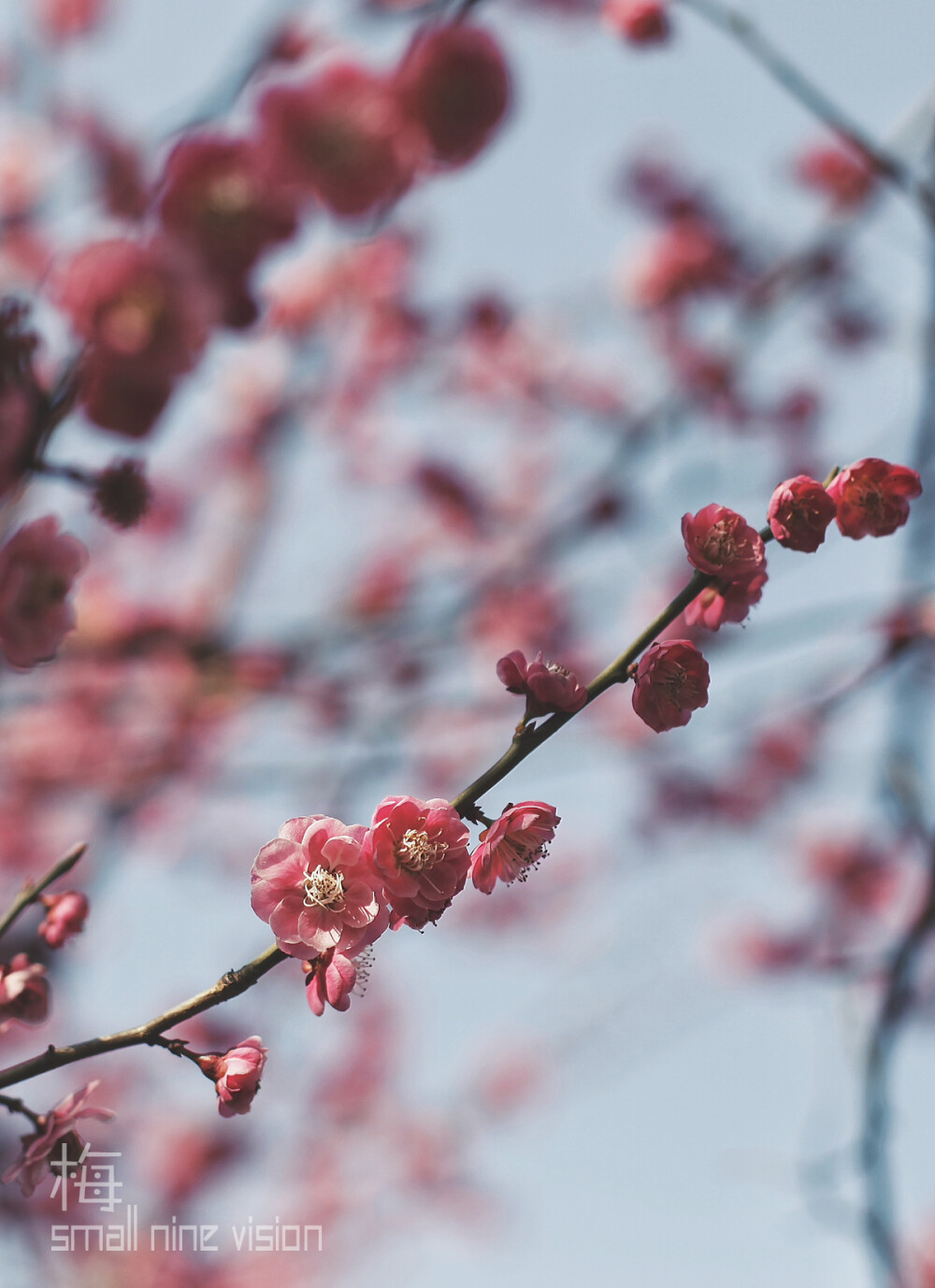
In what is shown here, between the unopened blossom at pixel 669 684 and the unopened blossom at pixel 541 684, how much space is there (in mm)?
110

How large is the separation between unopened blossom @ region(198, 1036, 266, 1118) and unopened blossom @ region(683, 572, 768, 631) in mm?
1009

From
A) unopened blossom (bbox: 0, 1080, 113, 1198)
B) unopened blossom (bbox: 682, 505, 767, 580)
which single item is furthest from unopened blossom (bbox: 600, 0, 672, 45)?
unopened blossom (bbox: 0, 1080, 113, 1198)

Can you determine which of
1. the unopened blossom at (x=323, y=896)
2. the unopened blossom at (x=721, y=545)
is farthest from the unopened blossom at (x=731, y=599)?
the unopened blossom at (x=323, y=896)

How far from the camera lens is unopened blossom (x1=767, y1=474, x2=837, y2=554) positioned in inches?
65.0

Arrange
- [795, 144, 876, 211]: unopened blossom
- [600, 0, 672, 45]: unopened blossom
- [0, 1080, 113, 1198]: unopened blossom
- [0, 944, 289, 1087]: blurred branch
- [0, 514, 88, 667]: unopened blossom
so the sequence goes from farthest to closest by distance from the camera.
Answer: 1. [795, 144, 876, 211]: unopened blossom
2. [600, 0, 672, 45]: unopened blossom
3. [0, 514, 88, 667]: unopened blossom
4. [0, 1080, 113, 1198]: unopened blossom
5. [0, 944, 289, 1087]: blurred branch

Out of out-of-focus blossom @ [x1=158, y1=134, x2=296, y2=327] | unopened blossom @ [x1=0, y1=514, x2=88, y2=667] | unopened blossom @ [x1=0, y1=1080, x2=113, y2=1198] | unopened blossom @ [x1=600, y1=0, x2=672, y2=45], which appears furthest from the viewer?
unopened blossom @ [x1=600, y1=0, x2=672, y2=45]

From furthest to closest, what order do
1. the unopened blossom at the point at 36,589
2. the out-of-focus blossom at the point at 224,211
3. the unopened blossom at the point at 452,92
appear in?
the unopened blossom at the point at 452,92 < the unopened blossom at the point at 36,589 < the out-of-focus blossom at the point at 224,211

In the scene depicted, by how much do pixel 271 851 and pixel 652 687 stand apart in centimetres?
68

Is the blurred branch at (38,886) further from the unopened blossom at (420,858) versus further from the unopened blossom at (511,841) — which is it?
the unopened blossom at (511,841)

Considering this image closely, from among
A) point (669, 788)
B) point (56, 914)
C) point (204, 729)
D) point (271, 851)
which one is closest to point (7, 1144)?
point (204, 729)

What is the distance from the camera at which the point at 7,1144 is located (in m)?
5.07

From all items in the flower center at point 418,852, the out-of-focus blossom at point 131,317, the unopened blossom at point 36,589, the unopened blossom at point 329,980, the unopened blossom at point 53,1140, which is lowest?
the unopened blossom at point 53,1140

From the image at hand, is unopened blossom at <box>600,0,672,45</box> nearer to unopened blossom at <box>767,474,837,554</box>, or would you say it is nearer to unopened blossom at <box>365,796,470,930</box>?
unopened blossom at <box>767,474,837,554</box>

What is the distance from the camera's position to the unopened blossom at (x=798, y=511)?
1.65 m
